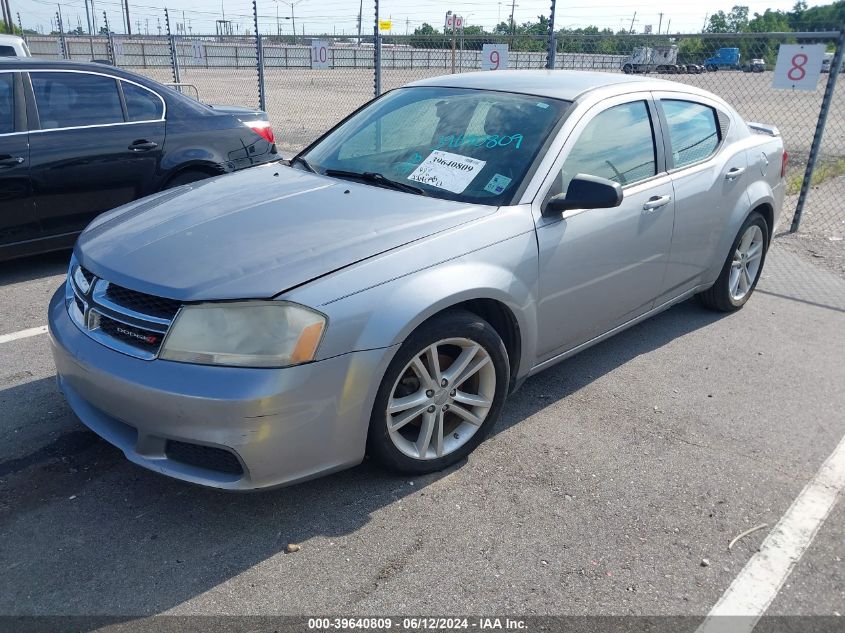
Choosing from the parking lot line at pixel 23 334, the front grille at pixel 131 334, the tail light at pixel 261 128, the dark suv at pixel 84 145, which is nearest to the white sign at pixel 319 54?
the tail light at pixel 261 128

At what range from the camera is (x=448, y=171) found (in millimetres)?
3547

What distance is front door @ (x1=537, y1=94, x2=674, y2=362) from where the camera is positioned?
346 cm

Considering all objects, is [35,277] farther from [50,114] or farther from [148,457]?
[148,457]

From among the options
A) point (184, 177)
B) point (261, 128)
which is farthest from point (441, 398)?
point (261, 128)

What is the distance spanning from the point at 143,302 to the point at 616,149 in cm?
254

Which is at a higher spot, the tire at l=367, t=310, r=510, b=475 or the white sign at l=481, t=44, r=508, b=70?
the white sign at l=481, t=44, r=508, b=70

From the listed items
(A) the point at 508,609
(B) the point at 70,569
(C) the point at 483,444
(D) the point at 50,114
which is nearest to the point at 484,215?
(C) the point at 483,444

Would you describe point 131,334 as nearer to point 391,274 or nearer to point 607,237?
point 391,274

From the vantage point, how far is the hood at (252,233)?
8.85 ft

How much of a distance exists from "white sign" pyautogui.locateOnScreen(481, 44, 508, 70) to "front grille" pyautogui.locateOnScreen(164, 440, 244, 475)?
766cm

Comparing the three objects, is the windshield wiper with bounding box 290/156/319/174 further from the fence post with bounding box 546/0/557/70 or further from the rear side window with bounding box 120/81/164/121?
the fence post with bounding box 546/0/557/70

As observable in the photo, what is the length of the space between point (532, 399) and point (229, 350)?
1904 mm

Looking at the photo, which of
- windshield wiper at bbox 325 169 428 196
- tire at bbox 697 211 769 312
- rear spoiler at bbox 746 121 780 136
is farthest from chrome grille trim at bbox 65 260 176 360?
rear spoiler at bbox 746 121 780 136

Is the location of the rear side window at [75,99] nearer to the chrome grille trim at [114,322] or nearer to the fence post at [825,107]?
the chrome grille trim at [114,322]
